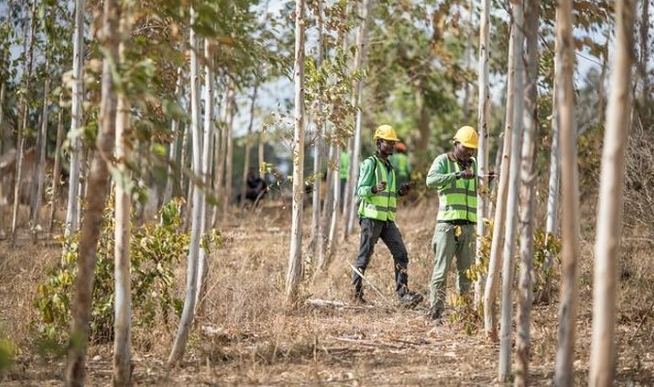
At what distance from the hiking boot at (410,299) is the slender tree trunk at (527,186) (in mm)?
3879

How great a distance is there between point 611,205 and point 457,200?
4334mm

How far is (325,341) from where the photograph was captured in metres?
7.91

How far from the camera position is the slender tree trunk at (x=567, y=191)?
195 inches

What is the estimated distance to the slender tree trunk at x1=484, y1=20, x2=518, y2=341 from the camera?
670 cm

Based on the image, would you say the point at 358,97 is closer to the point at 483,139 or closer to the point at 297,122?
the point at 297,122

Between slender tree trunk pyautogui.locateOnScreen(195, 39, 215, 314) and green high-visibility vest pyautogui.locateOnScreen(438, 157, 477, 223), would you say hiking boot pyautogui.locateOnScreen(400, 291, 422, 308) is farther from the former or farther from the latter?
slender tree trunk pyautogui.locateOnScreen(195, 39, 215, 314)

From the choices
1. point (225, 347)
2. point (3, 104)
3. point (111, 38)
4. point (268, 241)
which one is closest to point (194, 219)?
point (225, 347)

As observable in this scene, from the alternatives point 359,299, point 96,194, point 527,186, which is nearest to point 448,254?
point 359,299

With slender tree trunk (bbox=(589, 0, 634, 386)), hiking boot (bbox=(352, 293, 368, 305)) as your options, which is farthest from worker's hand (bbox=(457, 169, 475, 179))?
slender tree trunk (bbox=(589, 0, 634, 386))

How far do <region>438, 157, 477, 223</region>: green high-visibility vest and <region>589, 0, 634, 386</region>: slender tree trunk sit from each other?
4.23m

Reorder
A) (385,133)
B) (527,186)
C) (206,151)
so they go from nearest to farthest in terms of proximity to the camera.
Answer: (527,186), (206,151), (385,133)

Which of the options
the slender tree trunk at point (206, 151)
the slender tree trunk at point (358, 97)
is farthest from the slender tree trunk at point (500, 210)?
the slender tree trunk at point (358, 97)

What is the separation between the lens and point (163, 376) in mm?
6656

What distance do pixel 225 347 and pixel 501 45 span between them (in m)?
11.1
